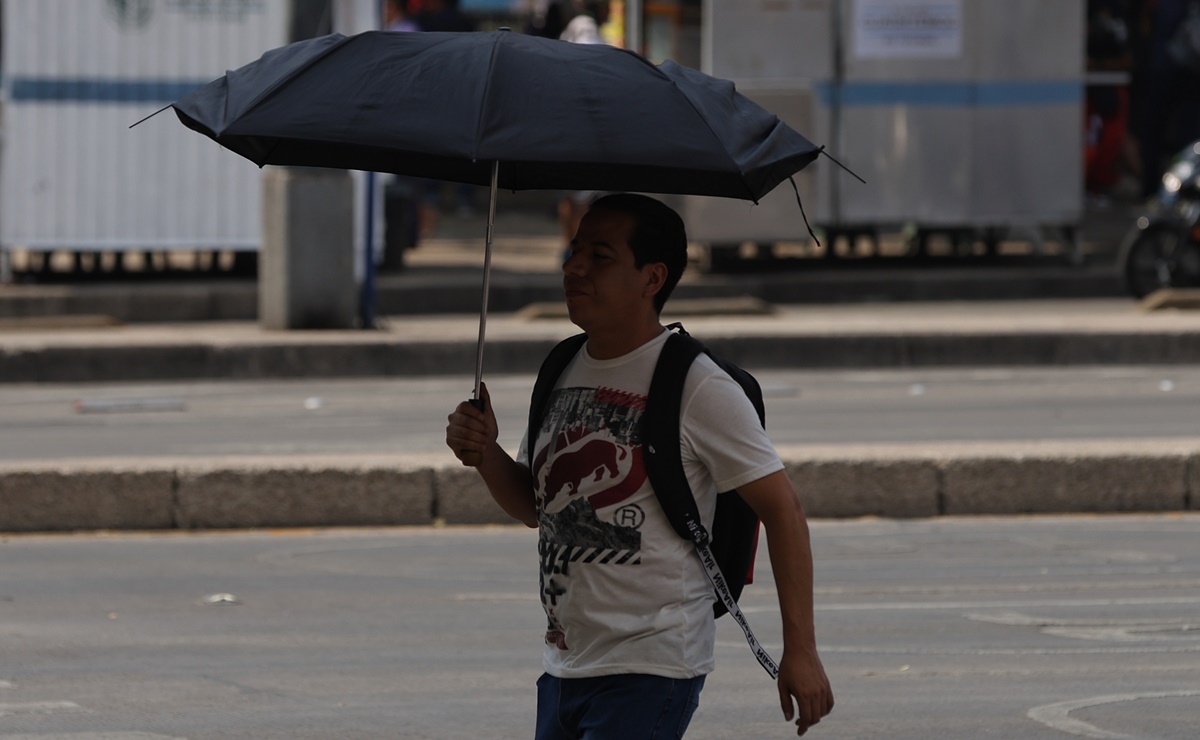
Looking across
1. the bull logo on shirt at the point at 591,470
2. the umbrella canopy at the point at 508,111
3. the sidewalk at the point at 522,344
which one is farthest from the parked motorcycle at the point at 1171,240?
the bull logo on shirt at the point at 591,470

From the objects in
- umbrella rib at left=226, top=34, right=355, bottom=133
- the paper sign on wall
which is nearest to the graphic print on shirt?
umbrella rib at left=226, top=34, right=355, bottom=133

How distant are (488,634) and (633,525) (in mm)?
3211

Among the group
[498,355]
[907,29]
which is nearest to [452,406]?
[498,355]

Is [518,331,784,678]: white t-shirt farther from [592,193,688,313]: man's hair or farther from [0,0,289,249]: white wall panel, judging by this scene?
[0,0,289,249]: white wall panel

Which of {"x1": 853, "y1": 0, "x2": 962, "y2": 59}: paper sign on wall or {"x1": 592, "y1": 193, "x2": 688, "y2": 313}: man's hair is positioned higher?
{"x1": 853, "y1": 0, "x2": 962, "y2": 59}: paper sign on wall

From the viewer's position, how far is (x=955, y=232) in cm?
1834

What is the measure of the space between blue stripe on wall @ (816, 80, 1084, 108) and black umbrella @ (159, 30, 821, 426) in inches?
546

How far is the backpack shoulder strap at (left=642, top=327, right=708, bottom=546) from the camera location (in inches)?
136

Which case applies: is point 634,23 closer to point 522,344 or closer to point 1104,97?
point 522,344

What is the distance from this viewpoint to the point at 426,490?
8406 millimetres

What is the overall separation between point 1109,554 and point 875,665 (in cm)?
202

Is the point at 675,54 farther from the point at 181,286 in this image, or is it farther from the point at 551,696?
the point at 551,696

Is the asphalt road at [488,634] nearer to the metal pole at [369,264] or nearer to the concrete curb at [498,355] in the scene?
the concrete curb at [498,355]

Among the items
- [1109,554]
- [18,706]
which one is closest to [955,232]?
[1109,554]
